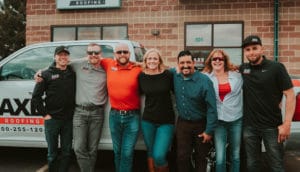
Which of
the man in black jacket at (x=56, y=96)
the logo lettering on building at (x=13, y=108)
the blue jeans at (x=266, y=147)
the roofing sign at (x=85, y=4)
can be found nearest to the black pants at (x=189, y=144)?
the blue jeans at (x=266, y=147)

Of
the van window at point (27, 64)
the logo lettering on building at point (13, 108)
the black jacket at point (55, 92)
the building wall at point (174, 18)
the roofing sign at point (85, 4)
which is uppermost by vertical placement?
the roofing sign at point (85, 4)

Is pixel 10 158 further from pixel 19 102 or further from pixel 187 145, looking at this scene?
pixel 187 145

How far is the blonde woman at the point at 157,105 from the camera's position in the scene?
4.44 m

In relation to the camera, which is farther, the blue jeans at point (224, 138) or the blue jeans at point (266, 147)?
the blue jeans at point (224, 138)

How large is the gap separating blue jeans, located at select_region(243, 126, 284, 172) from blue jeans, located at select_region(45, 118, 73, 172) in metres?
2.00

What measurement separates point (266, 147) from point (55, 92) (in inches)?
93.1

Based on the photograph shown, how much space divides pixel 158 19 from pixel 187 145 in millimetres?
8121

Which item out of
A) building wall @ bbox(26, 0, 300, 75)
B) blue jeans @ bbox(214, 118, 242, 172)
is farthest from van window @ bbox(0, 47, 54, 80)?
building wall @ bbox(26, 0, 300, 75)

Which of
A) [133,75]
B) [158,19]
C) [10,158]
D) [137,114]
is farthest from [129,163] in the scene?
[158,19]

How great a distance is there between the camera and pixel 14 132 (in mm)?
5562

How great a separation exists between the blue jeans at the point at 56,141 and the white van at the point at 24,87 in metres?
0.68

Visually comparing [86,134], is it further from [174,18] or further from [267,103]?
[174,18]

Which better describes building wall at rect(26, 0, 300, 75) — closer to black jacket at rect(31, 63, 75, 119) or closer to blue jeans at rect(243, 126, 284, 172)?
black jacket at rect(31, 63, 75, 119)

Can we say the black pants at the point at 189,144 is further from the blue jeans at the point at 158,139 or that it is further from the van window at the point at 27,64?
the van window at the point at 27,64
